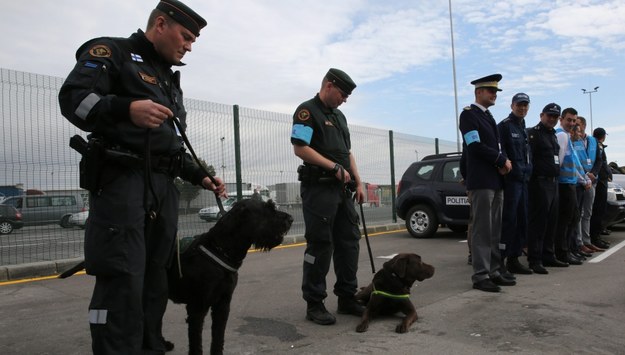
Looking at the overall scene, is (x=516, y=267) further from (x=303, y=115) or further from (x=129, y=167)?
(x=129, y=167)

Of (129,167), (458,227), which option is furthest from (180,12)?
(458,227)

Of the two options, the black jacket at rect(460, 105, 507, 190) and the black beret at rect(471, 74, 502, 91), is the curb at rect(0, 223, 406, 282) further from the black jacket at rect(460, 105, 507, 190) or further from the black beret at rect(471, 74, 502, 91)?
the black beret at rect(471, 74, 502, 91)

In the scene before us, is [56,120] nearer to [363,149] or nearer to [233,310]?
[233,310]

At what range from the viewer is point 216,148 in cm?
908

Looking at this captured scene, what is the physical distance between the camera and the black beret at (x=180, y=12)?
2223mm

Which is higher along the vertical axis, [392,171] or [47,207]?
[392,171]

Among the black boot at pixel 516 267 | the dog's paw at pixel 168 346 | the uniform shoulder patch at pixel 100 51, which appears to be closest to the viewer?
the uniform shoulder patch at pixel 100 51

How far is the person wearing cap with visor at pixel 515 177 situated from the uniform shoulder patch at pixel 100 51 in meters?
4.43

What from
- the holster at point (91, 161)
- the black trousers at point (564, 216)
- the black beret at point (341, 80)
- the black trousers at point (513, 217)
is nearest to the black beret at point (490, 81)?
the black trousers at point (513, 217)

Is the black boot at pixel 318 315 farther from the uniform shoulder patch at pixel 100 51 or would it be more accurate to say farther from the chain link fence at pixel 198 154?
the chain link fence at pixel 198 154

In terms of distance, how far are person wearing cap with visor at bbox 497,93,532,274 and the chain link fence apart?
2.88 m

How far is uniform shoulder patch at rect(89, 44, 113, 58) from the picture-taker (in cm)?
205

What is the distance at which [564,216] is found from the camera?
652 centimetres

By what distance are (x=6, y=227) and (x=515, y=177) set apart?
7242 millimetres
